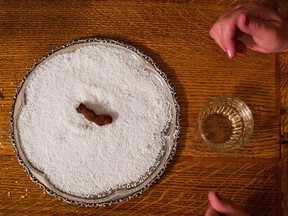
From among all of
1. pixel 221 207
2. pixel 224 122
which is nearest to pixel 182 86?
pixel 224 122

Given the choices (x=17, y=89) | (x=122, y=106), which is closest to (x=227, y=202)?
(x=122, y=106)

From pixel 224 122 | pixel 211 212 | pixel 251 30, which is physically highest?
pixel 251 30

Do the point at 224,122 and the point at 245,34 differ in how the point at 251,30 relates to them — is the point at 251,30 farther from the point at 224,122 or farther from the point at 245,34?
the point at 224,122

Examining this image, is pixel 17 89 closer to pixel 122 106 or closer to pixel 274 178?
pixel 122 106

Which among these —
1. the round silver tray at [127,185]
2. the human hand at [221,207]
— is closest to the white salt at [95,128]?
the round silver tray at [127,185]

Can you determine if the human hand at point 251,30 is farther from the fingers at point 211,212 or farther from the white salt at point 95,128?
the fingers at point 211,212
